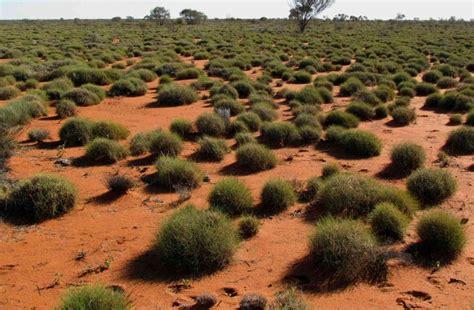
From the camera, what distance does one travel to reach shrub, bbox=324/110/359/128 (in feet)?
46.8

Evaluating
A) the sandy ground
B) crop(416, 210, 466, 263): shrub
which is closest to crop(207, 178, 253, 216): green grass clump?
the sandy ground

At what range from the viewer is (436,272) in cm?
632

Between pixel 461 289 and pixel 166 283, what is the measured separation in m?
3.95

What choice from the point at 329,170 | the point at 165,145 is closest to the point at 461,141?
the point at 329,170

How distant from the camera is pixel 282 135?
12984 mm

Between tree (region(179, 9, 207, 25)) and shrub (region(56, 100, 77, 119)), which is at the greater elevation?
tree (region(179, 9, 207, 25))

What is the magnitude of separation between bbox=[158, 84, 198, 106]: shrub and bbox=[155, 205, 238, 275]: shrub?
11618mm

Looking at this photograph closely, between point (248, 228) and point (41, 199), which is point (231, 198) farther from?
point (41, 199)

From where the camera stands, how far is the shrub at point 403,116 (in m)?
15.1

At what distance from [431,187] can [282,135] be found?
16.6ft

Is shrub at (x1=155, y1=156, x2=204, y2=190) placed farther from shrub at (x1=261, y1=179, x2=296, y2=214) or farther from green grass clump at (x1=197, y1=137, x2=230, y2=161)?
green grass clump at (x1=197, y1=137, x2=230, y2=161)

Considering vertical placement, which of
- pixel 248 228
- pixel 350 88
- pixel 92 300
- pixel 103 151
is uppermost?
pixel 350 88

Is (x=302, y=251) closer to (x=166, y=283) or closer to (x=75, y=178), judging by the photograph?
(x=166, y=283)

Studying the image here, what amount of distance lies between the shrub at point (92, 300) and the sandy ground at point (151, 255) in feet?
2.05
